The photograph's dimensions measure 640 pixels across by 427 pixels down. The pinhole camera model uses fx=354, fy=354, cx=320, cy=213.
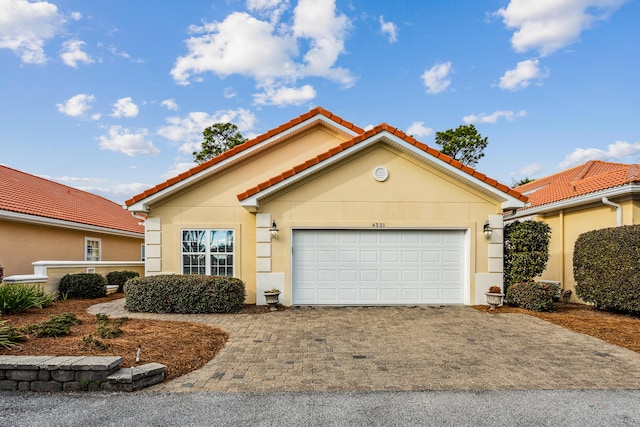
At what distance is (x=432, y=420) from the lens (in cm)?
377

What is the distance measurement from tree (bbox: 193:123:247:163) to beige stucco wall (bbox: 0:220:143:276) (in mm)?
16863

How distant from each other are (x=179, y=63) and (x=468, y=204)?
12711mm

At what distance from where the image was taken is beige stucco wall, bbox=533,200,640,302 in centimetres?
1084

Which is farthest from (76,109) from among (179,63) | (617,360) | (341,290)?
(617,360)

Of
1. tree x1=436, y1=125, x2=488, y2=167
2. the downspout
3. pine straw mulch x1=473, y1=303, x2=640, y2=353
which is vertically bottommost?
pine straw mulch x1=473, y1=303, x2=640, y2=353

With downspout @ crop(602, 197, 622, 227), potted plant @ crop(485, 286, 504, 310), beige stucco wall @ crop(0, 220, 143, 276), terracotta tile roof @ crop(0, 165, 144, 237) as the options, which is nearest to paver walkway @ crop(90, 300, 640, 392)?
potted plant @ crop(485, 286, 504, 310)

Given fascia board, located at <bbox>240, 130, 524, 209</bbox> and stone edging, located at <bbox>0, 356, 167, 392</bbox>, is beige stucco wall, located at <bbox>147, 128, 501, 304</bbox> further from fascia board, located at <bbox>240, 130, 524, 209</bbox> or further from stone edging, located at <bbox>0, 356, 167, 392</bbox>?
stone edging, located at <bbox>0, 356, 167, 392</bbox>

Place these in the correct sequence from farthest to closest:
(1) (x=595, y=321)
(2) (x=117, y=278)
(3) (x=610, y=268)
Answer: (2) (x=117, y=278) < (3) (x=610, y=268) < (1) (x=595, y=321)

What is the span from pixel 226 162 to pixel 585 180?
42.8 feet

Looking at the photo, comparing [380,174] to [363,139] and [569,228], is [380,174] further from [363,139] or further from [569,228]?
[569,228]

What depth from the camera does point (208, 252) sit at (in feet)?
36.6

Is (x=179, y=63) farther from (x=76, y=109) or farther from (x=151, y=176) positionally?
(x=151, y=176)

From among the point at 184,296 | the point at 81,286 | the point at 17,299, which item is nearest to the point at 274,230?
the point at 184,296

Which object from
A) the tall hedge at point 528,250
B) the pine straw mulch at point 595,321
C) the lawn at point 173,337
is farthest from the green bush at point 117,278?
the tall hedge at point 528,250
